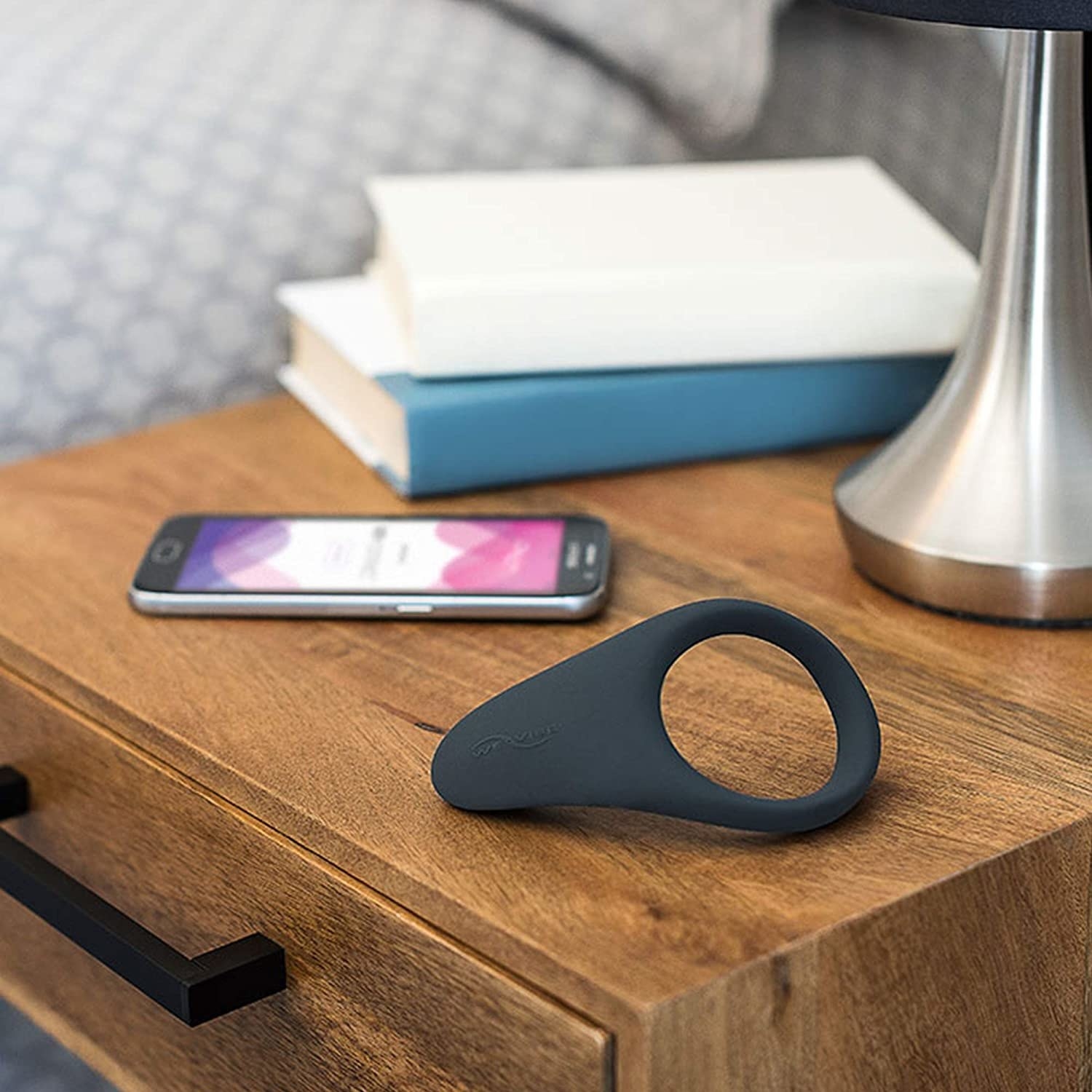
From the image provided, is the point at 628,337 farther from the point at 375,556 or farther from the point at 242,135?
the point at 242,135

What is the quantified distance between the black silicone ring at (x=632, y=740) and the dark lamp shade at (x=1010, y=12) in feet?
0.57

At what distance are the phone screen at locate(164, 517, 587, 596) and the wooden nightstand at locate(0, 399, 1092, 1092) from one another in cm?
2

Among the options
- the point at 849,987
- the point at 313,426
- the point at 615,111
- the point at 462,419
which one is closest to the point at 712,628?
the point at 849,987

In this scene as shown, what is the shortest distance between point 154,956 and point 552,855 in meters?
0.13

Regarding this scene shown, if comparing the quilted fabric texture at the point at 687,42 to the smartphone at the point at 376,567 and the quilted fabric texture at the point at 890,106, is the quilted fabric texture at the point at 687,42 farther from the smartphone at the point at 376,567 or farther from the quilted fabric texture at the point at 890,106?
the smartphone at the point at 376,567

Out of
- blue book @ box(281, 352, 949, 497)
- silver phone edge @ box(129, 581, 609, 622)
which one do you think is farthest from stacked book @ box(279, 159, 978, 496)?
silver phone edge @ box(129, 581, 609, 622)

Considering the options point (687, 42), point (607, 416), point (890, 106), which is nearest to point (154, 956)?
point (607, 416)

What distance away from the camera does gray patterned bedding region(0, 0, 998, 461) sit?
75 cm

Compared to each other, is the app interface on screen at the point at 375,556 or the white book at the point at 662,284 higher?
the white book at the point at 662,284

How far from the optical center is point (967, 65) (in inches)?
43.8

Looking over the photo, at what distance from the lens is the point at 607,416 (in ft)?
2.23

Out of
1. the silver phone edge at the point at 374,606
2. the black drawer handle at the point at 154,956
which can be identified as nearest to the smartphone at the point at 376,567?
the silver phone edge at the point at 374,606

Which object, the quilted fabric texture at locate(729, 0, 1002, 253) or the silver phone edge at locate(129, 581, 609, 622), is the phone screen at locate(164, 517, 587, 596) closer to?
the silver phone edge at locate(129, 581, 609, 622)

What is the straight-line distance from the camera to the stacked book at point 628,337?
0.66m
